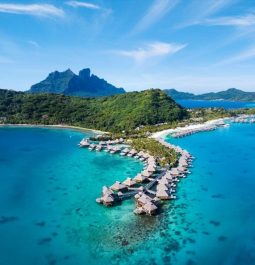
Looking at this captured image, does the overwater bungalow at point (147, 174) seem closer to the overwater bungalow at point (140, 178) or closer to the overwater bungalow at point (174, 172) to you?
the overwater bungalow at point (140, 178)

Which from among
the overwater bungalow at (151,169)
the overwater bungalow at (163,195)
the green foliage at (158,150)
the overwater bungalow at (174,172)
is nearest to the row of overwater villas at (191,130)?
the green foliage at (158,150)

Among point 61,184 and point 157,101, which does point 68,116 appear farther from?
point 61,184

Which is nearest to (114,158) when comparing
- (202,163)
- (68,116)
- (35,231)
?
(202,163)

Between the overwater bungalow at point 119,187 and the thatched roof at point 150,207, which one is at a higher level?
the overwater bungalow at point 119,187

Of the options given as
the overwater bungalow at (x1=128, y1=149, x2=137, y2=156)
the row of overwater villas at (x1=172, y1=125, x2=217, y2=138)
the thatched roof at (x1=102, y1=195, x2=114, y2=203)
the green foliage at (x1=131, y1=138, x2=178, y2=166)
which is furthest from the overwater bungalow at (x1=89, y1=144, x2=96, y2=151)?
the thatched roof at (x1=102, y1=195, x2=114, y2=203)

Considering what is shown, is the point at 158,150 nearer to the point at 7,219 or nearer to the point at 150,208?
the point at 150,208
